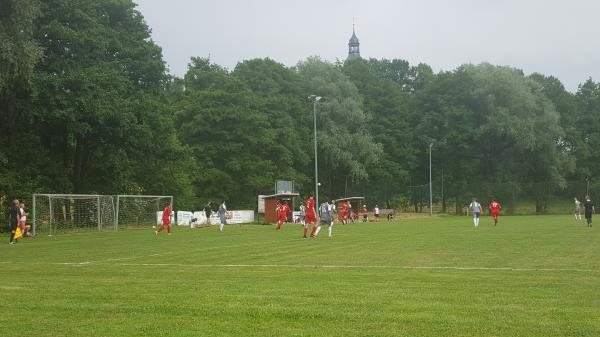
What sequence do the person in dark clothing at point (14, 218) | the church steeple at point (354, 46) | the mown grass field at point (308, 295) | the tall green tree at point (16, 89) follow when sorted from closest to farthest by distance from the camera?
the mown grass field at point (308, 295) < the person in dark clothing at point (14, 218) < the tall green tree at point (16, 89) < the church steeple at point (354, 46)

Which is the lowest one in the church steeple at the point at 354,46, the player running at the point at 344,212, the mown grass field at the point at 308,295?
the mown grass field at the point at 308,295

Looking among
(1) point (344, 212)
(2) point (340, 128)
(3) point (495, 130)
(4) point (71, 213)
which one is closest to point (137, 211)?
(4) point (71, 213)

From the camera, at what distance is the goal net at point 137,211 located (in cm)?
4547

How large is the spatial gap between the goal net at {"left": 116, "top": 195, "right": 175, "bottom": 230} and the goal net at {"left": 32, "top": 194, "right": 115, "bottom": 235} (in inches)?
35.7

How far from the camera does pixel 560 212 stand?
245 ft

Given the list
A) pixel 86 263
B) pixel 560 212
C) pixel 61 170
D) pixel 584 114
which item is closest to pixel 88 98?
pixel 61 170

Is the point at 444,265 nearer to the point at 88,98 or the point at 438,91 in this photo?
the point at 88,98

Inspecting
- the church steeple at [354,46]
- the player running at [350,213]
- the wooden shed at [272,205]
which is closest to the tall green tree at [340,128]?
the player running at [350,213]

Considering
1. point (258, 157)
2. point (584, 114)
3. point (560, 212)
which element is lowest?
point (560, 212)

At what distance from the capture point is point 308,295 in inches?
424

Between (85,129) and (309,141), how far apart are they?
41.1m

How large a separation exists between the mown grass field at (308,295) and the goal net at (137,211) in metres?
26.3

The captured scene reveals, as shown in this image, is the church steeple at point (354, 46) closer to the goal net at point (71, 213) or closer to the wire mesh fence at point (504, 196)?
the wire mesh fence at point (504, 196)

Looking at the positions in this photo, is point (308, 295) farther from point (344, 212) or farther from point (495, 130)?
point (495, 130)
